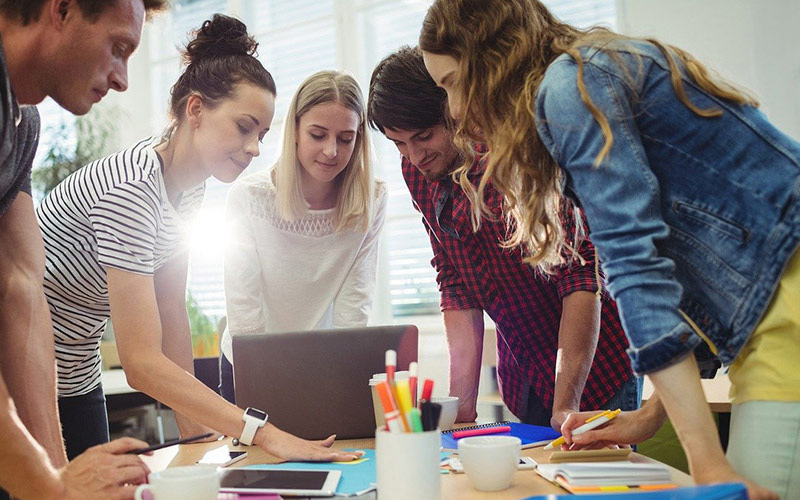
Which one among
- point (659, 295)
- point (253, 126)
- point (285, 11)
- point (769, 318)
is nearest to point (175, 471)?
point (659, 295)

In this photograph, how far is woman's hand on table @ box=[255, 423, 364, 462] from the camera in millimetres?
1329

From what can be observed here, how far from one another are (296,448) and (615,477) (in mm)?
589

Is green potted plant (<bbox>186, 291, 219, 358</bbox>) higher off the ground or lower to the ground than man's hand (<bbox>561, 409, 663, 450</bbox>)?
lower

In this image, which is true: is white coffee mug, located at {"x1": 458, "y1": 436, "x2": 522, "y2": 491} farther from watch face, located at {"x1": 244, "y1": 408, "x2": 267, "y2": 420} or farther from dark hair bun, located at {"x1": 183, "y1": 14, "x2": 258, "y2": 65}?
dark hair bun, located at {"x1": 183, "y1": 14, "x2": 258, "y2": 65}

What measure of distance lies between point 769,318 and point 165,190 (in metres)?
1.29

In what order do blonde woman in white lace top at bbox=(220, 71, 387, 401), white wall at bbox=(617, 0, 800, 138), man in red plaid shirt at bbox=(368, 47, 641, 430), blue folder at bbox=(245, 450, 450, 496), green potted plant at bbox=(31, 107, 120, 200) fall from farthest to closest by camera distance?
green potted plant at bbox=(31, 107, 120, 200) < white wall at bbox=(617, 0, 800, 138) < blonde woman in white lace top at bbox=(220, 71, 387, 401) < man in red plaid shirt at bbox=(368, 47, 641, 430) < blue folder at bbox=(245, 450, 450, 496)

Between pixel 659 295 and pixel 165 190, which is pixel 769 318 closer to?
pixel 659 295

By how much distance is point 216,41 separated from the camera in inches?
77.6

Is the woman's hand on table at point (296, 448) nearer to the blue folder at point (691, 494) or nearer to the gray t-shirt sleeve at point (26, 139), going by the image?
the blue folder at point (691, 494)

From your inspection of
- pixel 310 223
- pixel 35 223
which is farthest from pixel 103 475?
pixel 310 223

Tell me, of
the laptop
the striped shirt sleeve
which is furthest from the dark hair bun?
the laptop

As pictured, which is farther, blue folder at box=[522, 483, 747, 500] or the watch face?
the watch face

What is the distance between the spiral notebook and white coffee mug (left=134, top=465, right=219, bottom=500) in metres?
0.52

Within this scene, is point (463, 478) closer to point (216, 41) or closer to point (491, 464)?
point (491, 464)
